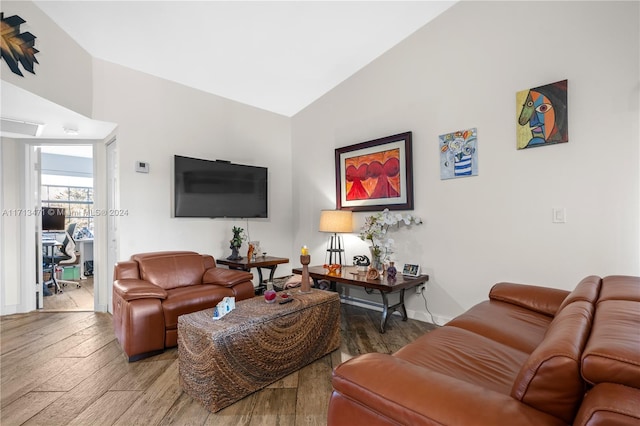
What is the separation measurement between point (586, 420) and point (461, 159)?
8.69 feet

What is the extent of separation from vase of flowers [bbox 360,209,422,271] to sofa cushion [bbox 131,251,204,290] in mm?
1882

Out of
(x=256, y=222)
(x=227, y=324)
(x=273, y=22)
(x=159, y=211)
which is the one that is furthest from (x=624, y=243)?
(x=159, y=211)

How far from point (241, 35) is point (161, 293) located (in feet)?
8.43

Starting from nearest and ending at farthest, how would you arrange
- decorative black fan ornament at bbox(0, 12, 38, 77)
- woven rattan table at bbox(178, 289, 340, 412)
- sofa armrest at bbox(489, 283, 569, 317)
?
1. woven rattan table at bbox(178, 289, 340, 412)
2. sofa armrest at bbox(489, 283, 569, 317)
3. decorative black fan ornament at bbox(0, 12, 38, 77)

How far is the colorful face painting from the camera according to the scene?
242cm

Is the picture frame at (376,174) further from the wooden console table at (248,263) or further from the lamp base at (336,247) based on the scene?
the wooden console table at (248,263)

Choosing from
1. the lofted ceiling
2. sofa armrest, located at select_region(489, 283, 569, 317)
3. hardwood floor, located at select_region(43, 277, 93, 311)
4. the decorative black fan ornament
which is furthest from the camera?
hardwood floor, located at select_region(43, 277, 93, 311)

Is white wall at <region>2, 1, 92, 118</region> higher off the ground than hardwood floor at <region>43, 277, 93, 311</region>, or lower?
higher

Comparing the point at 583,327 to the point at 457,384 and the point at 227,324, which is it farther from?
the point at 227,324

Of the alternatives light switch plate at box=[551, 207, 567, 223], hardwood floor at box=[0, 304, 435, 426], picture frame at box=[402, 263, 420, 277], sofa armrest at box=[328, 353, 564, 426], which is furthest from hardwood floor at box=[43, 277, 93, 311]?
light switch plate at box=[551, 207, 567, 223]

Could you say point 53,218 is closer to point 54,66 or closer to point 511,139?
point 54,66

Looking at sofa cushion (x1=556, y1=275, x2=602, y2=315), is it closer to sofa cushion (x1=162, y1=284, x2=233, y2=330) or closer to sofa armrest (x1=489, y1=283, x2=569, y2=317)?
sofa armrest (x1=489, y1=283, x2=569, y2=317)

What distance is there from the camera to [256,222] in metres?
4.46

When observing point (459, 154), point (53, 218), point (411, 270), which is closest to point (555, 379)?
point (411, 270)
